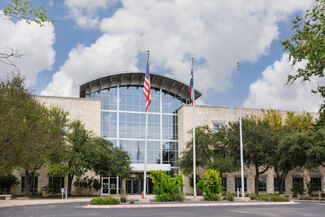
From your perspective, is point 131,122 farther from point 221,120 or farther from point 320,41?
point 320,41

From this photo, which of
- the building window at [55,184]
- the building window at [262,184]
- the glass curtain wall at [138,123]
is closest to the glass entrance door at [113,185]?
the glass curtain wall at [138,123]

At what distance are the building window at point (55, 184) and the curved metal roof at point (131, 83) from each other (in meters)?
13.0

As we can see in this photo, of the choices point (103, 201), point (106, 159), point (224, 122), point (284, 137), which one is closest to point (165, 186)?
point (103, 201)

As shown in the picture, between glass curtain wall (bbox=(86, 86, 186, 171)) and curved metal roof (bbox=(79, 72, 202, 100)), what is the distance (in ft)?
2.17

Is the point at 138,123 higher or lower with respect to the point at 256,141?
higher

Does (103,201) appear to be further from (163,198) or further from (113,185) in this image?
(113,185)

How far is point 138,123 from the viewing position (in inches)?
2095

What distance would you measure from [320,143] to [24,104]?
29160mm

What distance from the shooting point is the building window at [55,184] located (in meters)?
45.6

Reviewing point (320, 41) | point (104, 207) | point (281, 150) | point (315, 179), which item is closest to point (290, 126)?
point (281, 150)

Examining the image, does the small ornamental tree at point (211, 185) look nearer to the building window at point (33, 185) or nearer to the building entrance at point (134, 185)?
the building entrance at point (134, 185)

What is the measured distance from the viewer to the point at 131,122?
53.0 m

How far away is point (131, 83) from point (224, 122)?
1526 cm

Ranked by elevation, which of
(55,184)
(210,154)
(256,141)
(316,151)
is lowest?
(55,184)
